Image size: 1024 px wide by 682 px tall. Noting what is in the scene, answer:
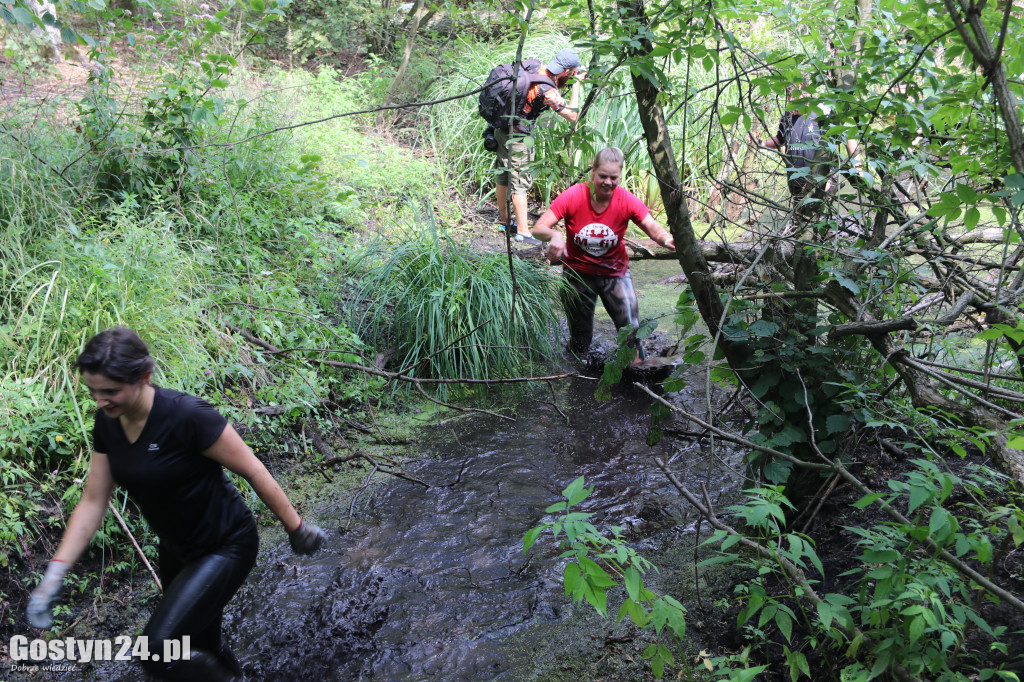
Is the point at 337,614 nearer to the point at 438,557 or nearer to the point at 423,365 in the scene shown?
the point at 438,557

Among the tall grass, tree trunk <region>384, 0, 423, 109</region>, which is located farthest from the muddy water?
tree trunk <region>384, 0, 423, 109</region>


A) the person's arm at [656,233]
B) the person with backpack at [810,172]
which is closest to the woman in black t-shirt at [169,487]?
the person with backpack at [810,172]

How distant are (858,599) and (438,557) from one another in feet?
7.02

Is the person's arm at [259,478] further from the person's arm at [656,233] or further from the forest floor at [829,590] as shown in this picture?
the person's arm at [656,233]

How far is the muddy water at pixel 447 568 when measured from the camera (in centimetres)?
327

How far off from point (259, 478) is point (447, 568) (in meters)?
1.54

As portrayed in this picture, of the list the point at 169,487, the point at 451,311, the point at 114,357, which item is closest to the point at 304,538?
the point at 169,487

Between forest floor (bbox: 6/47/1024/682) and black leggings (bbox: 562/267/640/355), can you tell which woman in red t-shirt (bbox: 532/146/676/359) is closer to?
black leggings (bbox: 562/267/640/355)

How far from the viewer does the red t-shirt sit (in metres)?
5.64

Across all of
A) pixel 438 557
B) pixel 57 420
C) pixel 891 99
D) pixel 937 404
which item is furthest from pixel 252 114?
pixel 937 404

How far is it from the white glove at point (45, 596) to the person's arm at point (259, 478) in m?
0.60

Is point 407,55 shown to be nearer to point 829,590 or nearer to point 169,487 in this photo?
point 169,487

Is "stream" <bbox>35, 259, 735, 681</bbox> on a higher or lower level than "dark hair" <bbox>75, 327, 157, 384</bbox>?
lower

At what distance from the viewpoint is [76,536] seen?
2529 millimetres
